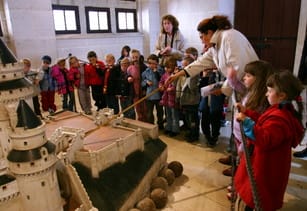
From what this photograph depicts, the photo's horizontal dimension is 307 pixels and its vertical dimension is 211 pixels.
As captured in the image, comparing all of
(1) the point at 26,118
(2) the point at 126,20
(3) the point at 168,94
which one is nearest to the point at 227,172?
(3) the point at 168,94

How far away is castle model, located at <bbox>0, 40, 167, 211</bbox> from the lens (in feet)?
6.99

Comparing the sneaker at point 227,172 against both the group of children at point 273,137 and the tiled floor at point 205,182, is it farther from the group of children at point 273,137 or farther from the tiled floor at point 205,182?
the group of children at point 273,137

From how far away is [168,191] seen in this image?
126 inches

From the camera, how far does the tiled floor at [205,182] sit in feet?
9.61

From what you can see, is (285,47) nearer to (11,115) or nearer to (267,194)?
(267,194)

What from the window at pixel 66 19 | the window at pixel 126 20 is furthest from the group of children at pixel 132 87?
the window at pixel 126 20

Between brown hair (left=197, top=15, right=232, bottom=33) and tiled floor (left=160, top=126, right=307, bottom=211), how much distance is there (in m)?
1.80

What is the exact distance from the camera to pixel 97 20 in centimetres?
780

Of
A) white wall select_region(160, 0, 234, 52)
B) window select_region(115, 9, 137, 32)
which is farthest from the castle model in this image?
window select_region(115, 9, 137, 32)

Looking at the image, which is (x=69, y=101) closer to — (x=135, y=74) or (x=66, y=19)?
(x=135, y=74)

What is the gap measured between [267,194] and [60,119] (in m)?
3.03

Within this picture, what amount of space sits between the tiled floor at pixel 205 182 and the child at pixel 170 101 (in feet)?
1.17

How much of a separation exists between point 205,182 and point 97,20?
5990 mm

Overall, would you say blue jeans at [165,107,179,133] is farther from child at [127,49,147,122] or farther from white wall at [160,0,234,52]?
white wall at [160,0,234,52]
